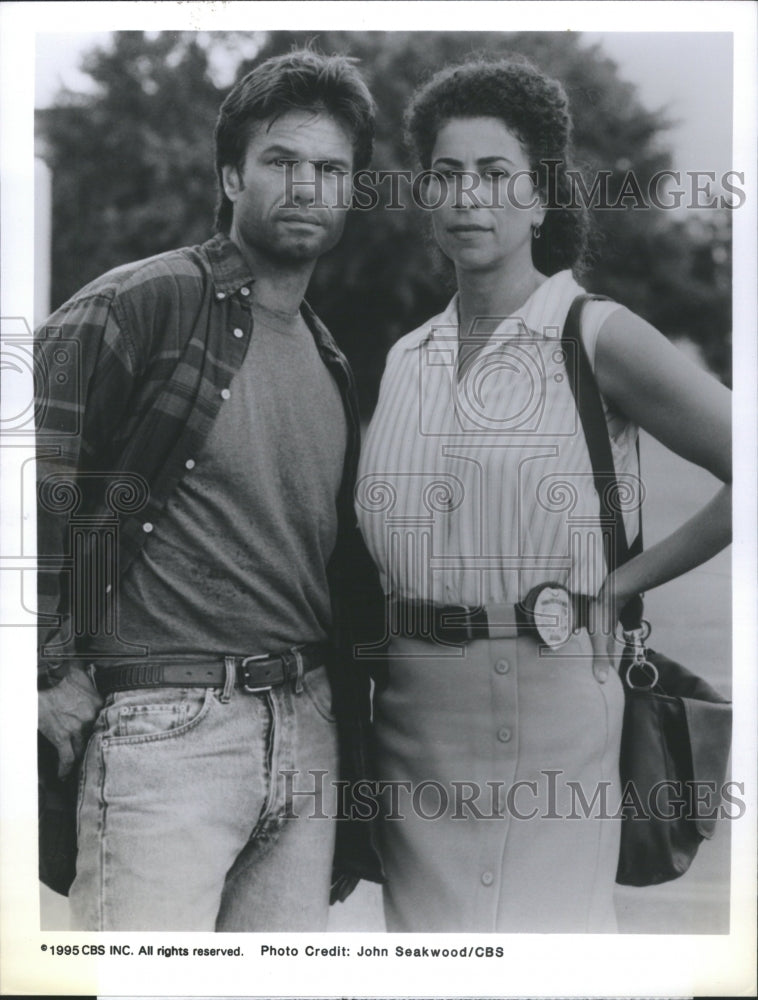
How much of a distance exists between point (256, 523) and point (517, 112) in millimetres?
1353

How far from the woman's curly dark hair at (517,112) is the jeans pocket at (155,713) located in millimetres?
1582

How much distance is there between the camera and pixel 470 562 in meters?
3.46

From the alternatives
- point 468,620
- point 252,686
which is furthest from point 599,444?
point 252,686

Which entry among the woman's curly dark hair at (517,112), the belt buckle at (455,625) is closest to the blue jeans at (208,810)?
the belt buckle at (455,625)

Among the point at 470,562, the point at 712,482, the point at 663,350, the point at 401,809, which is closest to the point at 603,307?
the point at 663,350

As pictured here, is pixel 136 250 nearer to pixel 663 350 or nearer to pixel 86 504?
pixel 86 504

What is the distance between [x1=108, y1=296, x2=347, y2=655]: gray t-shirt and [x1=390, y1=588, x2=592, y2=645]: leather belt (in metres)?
0.24

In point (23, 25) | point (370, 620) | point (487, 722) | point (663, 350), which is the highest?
point (23, 25)

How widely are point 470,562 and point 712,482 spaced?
719mm

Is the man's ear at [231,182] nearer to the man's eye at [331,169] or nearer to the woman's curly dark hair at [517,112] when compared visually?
the man's eye at [331,169]

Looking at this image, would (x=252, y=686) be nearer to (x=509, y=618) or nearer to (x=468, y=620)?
(x=468, y=620)

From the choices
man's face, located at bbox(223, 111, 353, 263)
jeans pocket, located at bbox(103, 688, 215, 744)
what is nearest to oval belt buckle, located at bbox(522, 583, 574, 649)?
jeans pocket, located at bbox(103, 688, 215, 744)

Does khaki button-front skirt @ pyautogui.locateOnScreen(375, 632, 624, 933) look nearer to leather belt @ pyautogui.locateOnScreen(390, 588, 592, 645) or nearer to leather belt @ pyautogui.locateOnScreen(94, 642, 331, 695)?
leather belt @ pyautogui.locateOnScreen(390, 588, 592, 645)

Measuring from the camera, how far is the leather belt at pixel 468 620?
11.3 feet
